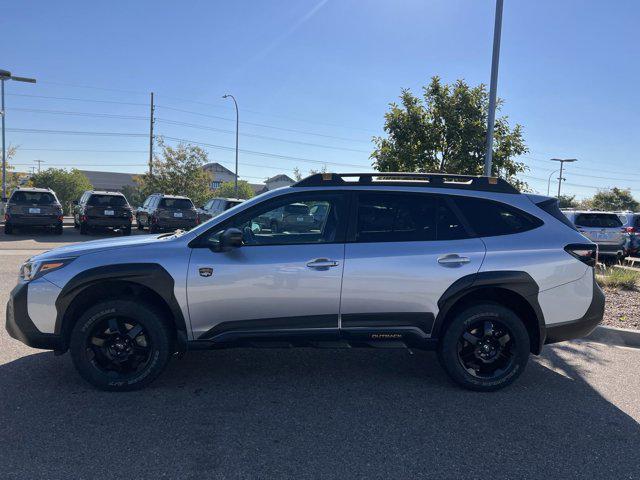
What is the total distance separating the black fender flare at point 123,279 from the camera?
3.76 meters

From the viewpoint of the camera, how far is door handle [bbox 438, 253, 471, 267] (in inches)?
155

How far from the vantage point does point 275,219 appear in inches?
164

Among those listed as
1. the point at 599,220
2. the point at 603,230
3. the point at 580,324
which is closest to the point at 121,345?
the point at 580,324

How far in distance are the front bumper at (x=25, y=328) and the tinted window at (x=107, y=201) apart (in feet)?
51.0

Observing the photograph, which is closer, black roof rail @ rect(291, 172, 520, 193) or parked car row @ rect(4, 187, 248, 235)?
black roof rail @ rect(291, 172, 520, 193)

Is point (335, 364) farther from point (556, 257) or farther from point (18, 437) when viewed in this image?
point (18, 437)

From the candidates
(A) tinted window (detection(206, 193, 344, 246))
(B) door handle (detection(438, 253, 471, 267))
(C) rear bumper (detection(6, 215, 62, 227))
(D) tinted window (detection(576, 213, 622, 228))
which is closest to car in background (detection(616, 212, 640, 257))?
(D) tinted window (detection(576, 213, 622, 228))

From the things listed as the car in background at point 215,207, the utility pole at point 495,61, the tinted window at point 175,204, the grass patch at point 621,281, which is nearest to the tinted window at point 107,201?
the tinted window at point 175,204

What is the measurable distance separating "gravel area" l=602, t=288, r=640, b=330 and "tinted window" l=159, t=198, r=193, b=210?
15.1 metres

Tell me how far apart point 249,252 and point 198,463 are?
5.29 feet

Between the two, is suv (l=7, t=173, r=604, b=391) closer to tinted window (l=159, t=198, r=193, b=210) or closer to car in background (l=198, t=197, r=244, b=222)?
car in background (l=198, t=197, r=244, b=222)

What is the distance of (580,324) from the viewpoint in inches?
162

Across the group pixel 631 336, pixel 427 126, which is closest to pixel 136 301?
pixel 631 336

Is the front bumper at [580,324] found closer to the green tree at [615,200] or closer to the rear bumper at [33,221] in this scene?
the rear bumper at [33,221]
